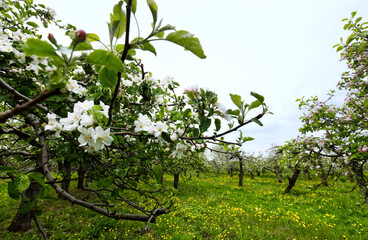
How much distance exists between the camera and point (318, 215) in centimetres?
750

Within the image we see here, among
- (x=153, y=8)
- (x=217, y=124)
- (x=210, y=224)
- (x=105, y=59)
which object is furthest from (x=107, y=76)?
(x=210, y=224)

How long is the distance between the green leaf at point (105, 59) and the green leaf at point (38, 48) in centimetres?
10

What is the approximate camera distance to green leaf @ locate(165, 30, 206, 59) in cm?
66

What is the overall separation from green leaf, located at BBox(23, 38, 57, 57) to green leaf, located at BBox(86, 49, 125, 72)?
0.10 metres

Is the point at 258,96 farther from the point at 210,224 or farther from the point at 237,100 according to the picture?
the point at 210,224

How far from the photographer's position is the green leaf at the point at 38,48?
20.3 inches

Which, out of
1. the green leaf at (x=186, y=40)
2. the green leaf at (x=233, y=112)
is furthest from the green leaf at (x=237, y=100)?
the green leaf at (x=186, y=40)

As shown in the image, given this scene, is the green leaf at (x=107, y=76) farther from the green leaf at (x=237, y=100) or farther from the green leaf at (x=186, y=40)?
the green leaf at (x=237, y=100)

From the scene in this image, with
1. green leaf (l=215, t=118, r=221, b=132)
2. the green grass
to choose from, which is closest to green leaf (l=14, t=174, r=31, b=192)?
green leaf (l=215, t=118, r=221, b=132)

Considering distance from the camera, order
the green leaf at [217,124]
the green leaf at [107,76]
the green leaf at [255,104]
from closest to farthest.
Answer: the green leaf at [107,76], the green leaf at [255,104], the green leaf at [217,124]

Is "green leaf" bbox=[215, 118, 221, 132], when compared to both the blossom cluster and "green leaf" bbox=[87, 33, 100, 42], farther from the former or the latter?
"green leaf" bbox=[87, 33, 100, 42]

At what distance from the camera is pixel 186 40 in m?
0.68

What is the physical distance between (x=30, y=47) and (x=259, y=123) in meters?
1.07

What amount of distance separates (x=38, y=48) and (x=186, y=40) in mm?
474
